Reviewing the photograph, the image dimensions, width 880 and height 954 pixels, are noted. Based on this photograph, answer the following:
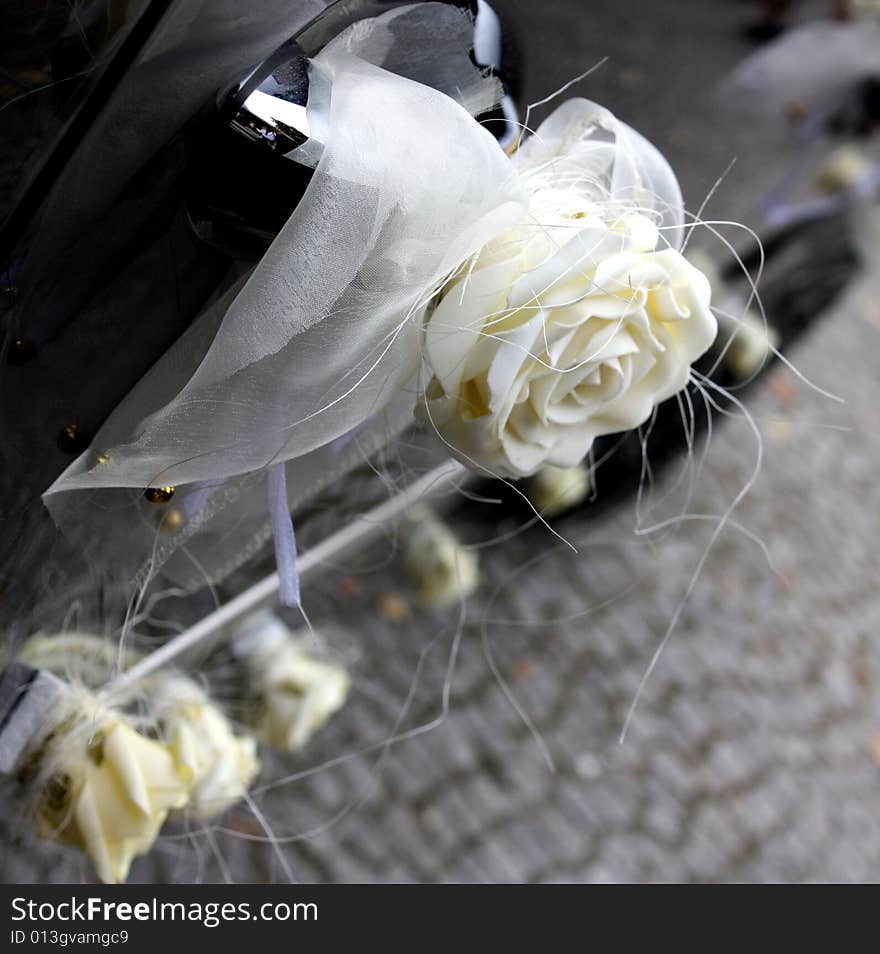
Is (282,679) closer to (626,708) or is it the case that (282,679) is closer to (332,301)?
(332,301)

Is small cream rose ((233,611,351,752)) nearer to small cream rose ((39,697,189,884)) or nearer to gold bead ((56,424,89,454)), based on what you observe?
small cream rose ((39,697,189,884))

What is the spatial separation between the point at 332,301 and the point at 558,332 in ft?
0.34

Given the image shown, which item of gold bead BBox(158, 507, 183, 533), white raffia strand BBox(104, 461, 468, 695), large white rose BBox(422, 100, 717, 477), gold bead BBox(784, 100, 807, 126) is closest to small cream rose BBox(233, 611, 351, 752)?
white raffia strand BBox(104, 461, 468, 695)

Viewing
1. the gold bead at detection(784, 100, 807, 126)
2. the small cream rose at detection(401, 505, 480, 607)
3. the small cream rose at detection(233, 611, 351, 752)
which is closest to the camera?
the small cream rose at detection(233, 611, 351, 752)

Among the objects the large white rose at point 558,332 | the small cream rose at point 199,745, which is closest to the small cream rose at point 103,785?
the small cream rose at point 199,745

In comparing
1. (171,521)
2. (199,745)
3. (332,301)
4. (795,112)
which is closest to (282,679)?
(199,745)

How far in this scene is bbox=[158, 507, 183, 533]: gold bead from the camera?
53 cm

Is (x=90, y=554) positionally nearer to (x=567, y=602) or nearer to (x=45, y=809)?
(x=45, y=809)

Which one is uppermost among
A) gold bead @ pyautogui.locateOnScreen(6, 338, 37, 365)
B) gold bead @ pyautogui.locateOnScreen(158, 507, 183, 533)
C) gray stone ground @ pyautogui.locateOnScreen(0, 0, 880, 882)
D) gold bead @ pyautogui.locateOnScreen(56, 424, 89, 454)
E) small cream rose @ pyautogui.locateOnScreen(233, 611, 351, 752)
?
gold bead @ pyautogui.locateOnScreen(6, 338, 37, 365)

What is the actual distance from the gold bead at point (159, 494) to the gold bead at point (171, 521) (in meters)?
0.01

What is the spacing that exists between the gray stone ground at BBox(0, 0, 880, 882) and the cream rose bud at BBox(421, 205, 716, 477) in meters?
0.56

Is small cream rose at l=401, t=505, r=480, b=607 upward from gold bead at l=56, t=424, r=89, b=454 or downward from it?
downward

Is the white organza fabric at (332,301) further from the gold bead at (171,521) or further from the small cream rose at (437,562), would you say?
the small cream rose at (437,562)

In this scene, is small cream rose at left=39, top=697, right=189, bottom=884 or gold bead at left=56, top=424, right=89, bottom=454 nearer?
gold bead at left=56, top=424, right=89, bottom=454
